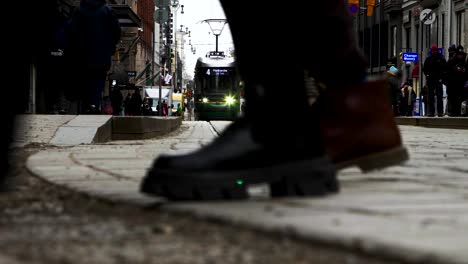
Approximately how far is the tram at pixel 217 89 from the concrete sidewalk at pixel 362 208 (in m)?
33.5

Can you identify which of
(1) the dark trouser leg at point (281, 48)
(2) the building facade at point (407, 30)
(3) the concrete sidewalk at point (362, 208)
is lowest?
(3) the concrete sidewalk at point (362, 208)

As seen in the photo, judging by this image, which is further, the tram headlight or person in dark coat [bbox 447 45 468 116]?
the tram headlight

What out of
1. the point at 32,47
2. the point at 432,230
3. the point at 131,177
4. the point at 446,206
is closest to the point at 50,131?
the point at 131,177

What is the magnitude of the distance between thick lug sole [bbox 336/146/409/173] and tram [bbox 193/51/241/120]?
113 ft

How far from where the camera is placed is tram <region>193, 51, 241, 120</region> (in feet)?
124

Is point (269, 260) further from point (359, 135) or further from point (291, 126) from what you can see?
point (359, 135)

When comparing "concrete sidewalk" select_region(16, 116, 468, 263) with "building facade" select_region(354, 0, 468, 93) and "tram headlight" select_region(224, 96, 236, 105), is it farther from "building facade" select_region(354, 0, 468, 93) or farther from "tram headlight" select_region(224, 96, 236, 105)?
"tram headlight" select_region(224, 96, 236, 105)

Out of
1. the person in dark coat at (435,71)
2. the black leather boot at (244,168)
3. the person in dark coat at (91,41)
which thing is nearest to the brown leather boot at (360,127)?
the black leather boot at (244,168)

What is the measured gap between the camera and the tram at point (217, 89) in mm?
37906

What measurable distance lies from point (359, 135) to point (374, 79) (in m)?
0.20

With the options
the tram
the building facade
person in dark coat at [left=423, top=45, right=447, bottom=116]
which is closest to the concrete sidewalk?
person in dark coat at [left=423, top=45, right=447, bottom=116]

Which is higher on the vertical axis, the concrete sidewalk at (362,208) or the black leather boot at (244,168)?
the black leather boot at (244,168)

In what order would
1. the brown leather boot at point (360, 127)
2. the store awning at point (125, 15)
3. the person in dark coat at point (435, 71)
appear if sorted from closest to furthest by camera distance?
the brown leather boot at point (360, 127) → the person in dark coat at point (435, 71) → the store awning at point (125, 15)

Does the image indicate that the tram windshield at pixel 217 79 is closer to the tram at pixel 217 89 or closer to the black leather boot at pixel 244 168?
the tram at pixel 217 89
